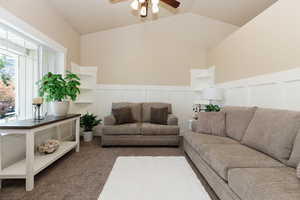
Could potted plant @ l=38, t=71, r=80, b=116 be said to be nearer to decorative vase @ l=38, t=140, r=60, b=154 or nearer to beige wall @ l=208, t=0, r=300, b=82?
decorative vase @ l=38, t=140, r=60, b=154

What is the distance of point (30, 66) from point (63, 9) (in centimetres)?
126

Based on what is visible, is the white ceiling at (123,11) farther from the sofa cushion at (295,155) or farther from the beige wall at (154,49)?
the sofa cushion at (295,155)

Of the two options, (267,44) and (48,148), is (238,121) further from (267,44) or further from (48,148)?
(48,148)

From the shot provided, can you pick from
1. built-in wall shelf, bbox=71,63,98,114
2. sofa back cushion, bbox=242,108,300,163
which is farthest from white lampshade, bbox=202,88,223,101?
built-in wall shelf, bbox=71,63,98,114

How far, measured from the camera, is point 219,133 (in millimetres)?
2783

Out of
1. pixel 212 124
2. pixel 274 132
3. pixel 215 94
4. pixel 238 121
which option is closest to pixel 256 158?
pixel 274 132

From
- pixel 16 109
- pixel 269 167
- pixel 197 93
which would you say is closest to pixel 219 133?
pixel 269 167

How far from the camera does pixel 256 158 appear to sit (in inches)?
67.7

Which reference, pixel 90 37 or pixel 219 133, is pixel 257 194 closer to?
pixel 219 133

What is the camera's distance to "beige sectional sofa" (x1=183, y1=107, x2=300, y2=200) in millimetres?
1218

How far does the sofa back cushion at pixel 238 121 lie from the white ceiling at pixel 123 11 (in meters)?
2.25

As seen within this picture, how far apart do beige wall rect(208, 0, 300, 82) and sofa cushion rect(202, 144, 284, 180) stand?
3.85 ft

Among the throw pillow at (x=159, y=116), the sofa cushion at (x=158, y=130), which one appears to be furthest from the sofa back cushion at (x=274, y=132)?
the throw pillow at (x=159, y=116)

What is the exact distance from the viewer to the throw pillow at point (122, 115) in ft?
12.5
